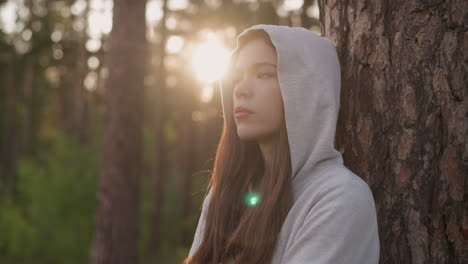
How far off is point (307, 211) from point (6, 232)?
45.2 feet

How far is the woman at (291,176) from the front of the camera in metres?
2.01

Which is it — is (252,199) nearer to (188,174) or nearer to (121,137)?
(121,137)

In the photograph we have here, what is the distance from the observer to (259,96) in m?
2.39

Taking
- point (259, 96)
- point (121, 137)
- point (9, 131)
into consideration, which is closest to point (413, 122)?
point (259, 96)

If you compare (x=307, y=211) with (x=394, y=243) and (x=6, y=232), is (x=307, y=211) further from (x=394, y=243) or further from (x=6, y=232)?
(x=6, y=232)

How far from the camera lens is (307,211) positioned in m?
2.15

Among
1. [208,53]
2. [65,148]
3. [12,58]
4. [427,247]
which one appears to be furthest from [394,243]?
[12,58]

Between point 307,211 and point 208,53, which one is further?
point 208,53

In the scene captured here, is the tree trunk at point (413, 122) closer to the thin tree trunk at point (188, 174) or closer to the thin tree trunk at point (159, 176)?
the thin tree trunk at point (188, 174)

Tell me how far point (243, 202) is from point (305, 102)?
637 mm

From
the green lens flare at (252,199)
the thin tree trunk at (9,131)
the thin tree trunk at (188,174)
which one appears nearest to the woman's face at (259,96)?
the green lens flare at (252,199)

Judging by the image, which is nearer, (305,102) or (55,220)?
(305,102)

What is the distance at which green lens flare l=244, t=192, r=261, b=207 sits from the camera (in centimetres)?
246

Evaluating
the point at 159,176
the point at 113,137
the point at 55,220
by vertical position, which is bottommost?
the point at 55,220
